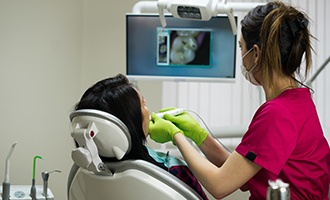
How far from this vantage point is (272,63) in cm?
148

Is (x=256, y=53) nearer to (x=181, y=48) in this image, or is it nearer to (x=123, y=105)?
(x=123, y=105)

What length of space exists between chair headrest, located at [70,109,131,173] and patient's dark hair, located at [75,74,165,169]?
0.10 meters

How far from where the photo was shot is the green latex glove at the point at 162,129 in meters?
1.59

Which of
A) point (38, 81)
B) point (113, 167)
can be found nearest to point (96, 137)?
point (113, 167)

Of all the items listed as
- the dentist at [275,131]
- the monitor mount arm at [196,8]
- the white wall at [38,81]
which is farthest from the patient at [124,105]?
the white wall at [38,81]

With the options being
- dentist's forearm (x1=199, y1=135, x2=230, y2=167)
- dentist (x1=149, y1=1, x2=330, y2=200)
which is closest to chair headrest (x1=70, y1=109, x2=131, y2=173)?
dentist (x1=149, y1=1, x2=330, y2=200)

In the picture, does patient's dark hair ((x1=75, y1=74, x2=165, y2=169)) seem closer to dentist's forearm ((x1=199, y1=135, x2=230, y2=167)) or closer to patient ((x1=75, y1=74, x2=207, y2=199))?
patient ((x1=75, y1=74, x2=207, y2=199))

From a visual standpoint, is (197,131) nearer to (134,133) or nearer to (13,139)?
(134,133)

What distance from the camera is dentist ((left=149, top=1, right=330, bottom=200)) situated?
4.61 feet

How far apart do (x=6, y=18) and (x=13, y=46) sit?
17 centimetres

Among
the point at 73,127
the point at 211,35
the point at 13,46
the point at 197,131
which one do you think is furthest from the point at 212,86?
the point at 73,127

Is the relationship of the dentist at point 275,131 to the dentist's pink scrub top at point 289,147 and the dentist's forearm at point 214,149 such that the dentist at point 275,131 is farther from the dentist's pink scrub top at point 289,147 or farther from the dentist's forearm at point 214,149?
the dentist's forearm at point 214,149

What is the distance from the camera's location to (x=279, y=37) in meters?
1.47

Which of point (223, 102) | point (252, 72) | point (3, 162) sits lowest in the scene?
point (3, 162)
